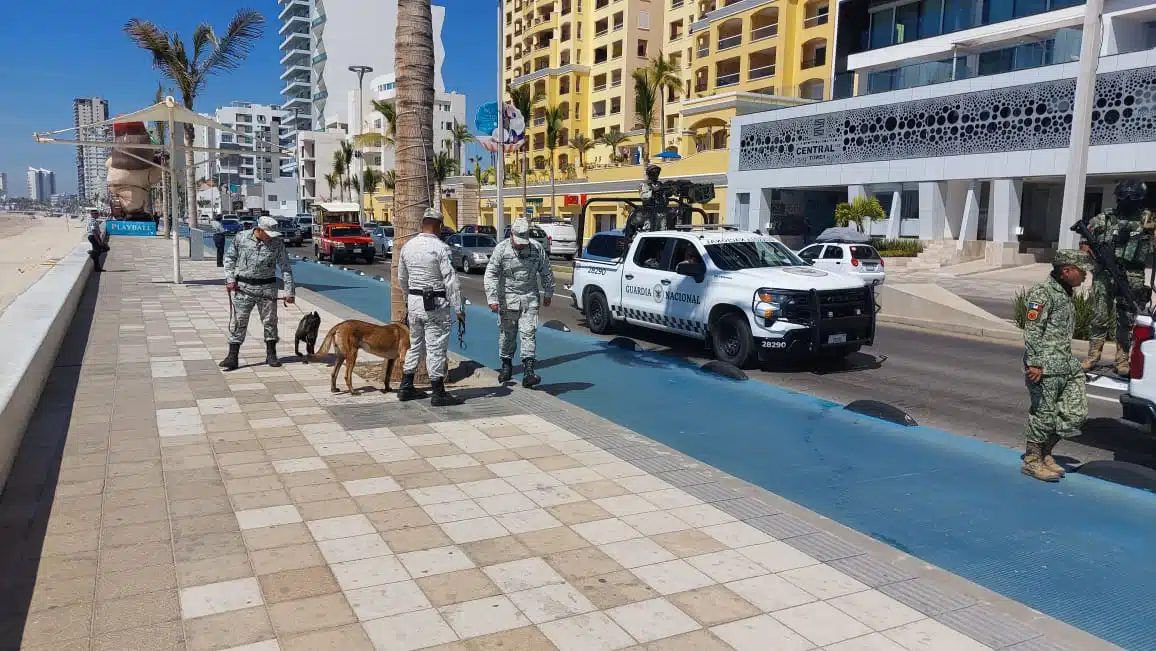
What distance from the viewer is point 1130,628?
4043mm

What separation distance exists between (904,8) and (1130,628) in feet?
141

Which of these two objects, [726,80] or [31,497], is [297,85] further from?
[31,497]

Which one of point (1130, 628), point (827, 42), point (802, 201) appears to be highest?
point (827, 42)

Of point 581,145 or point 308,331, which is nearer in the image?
point 308,331

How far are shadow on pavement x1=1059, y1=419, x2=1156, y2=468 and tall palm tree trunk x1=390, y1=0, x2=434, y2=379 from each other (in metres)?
6.73

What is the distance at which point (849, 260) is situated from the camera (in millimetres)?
21719

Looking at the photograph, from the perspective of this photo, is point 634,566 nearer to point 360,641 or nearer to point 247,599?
point 360,641

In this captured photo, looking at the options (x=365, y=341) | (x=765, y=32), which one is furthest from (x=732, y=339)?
(x=765, y=32)

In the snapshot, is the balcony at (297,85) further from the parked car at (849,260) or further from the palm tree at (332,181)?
the parked car at (849,260)

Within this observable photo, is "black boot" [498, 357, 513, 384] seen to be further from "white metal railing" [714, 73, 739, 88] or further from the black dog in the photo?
"white metal railing" [714, 73, 739, 88]

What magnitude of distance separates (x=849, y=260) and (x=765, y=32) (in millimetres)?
34901

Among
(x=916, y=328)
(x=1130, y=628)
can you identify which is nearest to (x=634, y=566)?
(x=1130, y=628)

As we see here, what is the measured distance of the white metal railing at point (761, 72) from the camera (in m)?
51.5

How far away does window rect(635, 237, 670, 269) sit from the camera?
12305 millimetres
